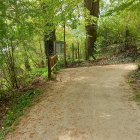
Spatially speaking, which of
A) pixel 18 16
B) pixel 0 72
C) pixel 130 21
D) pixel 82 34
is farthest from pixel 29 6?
pixel 82 34

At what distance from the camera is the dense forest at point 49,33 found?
36.6ft

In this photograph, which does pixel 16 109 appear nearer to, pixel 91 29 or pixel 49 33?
pixel 49 33

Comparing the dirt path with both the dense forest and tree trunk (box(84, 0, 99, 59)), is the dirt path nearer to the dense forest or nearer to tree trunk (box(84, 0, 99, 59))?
the dense forest

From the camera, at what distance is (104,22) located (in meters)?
25.6

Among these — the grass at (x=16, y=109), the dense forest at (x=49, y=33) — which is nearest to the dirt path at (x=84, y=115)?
the grass at (x=16, y=109)

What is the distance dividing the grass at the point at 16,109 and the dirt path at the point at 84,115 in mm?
287

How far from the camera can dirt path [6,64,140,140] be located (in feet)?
23.2

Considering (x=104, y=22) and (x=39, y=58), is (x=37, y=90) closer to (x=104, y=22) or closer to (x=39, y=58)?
(x=39, y=58)

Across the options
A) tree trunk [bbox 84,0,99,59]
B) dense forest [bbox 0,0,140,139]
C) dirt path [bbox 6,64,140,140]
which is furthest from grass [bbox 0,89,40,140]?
tree trunk [bbox 84,0,99,59]

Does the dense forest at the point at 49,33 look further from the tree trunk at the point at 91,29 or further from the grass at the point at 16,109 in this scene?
the grass at the point at 16,109

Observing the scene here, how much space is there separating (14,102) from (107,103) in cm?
354

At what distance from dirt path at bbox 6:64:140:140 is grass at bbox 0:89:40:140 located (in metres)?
0.29

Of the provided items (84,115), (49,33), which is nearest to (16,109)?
(84,115)

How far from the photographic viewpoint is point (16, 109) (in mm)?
9812
